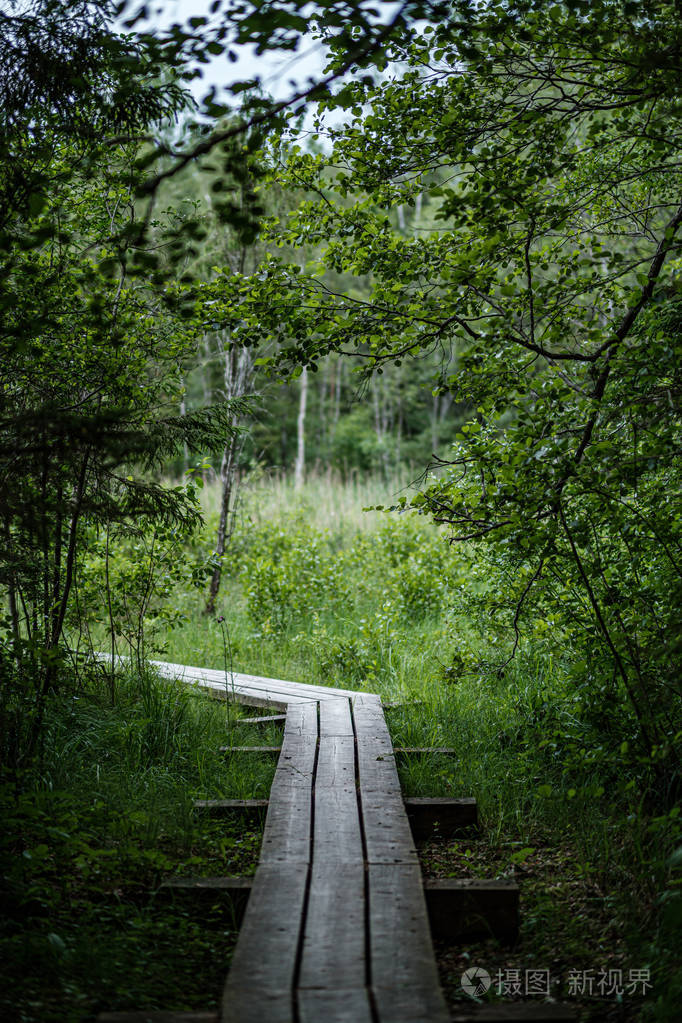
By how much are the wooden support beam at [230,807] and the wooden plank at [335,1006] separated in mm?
2102

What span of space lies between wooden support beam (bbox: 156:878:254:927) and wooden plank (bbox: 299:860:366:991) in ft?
1.24

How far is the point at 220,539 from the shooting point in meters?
10.4

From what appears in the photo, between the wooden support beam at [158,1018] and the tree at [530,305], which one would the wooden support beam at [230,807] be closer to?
the tree at [530,305]

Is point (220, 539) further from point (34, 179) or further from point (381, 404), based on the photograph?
point (381, 404)

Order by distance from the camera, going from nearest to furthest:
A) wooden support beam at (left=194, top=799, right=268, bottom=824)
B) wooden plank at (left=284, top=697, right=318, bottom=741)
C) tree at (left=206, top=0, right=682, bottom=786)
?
1. tree at (left=206, top=0, right=682, bottom=786)
2. wooden support beam at (left=194, top=799, right=268, bottom=824)
3. wooden plank at (left=284, top=697, right=318, bottom=741)

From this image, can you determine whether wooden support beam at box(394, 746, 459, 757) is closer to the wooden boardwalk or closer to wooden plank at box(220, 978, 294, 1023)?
the wooden boardwalk

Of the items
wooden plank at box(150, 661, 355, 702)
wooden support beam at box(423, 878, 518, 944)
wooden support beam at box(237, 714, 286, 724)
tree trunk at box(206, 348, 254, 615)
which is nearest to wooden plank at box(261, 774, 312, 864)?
wooden support beam at box(423, 878, 518, 944)

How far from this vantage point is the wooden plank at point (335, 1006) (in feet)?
6.81

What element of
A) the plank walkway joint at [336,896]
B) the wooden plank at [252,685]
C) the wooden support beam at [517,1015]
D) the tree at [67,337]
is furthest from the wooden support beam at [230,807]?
the wooden support beam at [517,1015]

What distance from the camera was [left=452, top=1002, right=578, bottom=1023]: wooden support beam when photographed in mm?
2061

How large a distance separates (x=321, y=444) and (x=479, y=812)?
2784 cm

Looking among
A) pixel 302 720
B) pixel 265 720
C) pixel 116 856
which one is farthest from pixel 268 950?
pixel 265 720

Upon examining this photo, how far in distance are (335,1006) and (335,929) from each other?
487mm

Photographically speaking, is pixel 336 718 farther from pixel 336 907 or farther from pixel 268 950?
pixel 268 950
